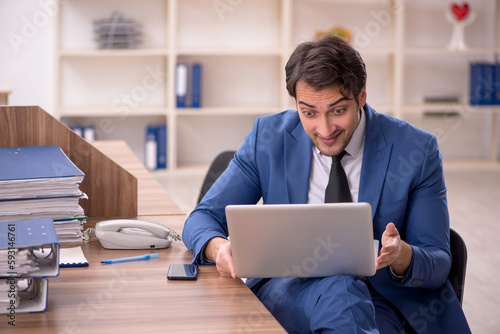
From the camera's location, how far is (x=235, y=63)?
6.16 meters

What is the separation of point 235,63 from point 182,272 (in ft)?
15.7

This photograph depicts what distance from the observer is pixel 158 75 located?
6062mm

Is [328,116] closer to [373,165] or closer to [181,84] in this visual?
[373,165]

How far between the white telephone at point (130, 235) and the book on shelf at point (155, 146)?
4211 mm

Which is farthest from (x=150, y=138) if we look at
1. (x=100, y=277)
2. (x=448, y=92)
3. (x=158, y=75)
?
(x=100, y=277)

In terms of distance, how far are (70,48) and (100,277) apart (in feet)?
15.4

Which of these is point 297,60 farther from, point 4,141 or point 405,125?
point 4,141

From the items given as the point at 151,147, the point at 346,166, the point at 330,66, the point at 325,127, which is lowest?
the point at 151,147

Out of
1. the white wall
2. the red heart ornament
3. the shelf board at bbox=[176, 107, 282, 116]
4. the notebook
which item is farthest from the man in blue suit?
the red heart ornament

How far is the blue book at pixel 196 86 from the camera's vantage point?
230 inches

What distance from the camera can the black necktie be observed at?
5.73 feet

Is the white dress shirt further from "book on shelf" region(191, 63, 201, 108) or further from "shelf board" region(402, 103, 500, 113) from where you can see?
"shelf board" region(402, 103, 500, 113)

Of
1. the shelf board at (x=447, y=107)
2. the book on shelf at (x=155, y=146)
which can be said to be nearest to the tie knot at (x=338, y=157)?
the book on shelf at (x=155, y=146)

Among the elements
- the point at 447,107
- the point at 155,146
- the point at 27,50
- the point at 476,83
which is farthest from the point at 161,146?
the point at 476,83
